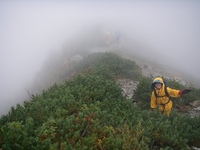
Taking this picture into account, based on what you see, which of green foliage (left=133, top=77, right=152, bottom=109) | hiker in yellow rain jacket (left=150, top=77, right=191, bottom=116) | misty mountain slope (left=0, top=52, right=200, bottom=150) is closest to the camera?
misty mountain slope (left=0, top=52, right=200, bottom=150)

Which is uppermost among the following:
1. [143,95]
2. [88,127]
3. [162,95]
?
[88,127]

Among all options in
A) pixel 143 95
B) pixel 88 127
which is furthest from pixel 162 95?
pixel 88 127

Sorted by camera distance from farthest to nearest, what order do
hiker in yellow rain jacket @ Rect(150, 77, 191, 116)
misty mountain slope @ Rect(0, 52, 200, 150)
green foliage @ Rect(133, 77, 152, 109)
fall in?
1. green foliage @ Rect(133, 77, 152, 109)
2. hiker in yellow rain jacket @ Rect(150, 77, 191, 116)
3. misty mountain slope @ Rect(0, 52, 200, 150)

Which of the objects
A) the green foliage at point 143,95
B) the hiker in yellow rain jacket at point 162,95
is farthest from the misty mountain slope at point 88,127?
the green foliage at point 143,95

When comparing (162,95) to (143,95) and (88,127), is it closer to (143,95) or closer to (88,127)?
(143,95)

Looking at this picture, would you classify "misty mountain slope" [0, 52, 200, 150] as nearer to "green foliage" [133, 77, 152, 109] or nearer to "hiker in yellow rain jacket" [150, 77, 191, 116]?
"hiker in yellow rain jacket" [150, 77, 191, 116]

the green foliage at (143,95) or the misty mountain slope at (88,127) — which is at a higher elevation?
the misty mountain slope at (88,127)

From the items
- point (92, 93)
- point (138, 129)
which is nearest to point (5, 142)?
point (138, 129)

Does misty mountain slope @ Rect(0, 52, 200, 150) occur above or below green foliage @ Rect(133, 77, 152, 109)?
above

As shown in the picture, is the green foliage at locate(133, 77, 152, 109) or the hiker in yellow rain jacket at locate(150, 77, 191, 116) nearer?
the hiker in yellow rain jacket at locate(150, 77, 191, 116)

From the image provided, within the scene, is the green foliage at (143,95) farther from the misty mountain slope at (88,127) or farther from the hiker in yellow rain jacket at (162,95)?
the misty mountain slope at (88,127)

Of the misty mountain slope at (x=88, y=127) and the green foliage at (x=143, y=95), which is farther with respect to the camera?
the green foliage at (x=143, y=95)

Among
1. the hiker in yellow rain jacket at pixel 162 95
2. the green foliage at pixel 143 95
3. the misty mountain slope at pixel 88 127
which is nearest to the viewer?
the misty mountain slope at pixel 88 127

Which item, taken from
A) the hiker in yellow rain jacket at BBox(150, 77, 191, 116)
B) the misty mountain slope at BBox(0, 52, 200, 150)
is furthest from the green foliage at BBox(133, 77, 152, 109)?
the misty mountain slope at BBox(0, 52, 200, 150)
